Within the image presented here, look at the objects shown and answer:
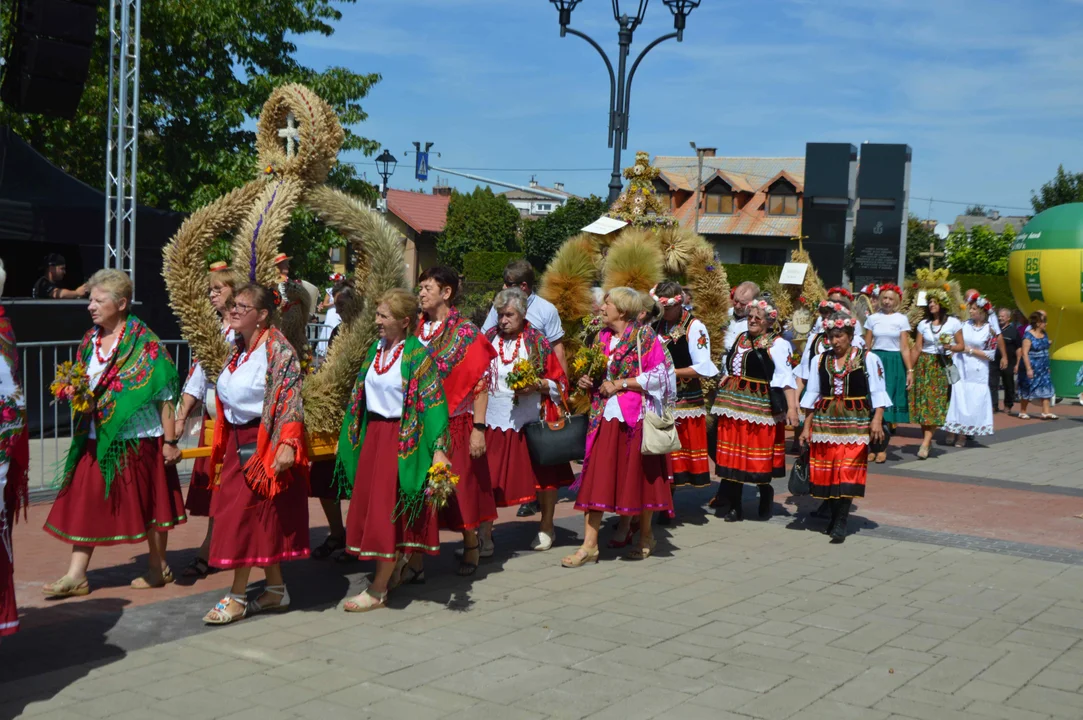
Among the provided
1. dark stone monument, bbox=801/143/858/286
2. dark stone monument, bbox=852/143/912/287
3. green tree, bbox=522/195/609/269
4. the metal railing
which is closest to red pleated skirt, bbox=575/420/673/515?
the metal railing

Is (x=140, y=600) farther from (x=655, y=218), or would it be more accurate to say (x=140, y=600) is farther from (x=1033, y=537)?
(x=1033, y=537)

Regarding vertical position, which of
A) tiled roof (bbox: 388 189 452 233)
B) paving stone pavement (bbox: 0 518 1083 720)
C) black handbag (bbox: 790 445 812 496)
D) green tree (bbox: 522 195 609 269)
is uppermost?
tiled roof (bbox: 388 189 452 233)

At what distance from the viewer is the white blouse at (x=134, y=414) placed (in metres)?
6.12

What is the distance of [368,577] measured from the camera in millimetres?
6832

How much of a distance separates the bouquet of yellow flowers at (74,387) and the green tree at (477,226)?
175 ft

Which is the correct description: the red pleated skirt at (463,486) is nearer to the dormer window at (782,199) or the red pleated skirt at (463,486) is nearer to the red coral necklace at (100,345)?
the red coral necklace at (100,345)

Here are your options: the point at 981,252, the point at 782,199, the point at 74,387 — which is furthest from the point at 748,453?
the point at 782,199

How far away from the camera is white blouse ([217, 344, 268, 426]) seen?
581cm

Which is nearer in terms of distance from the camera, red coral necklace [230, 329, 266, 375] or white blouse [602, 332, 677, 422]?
red coral necklace [230, 329, 266, 375]

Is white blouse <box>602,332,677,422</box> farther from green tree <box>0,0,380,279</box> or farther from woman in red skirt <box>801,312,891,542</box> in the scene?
green tree <box>0,0,380,279</box>

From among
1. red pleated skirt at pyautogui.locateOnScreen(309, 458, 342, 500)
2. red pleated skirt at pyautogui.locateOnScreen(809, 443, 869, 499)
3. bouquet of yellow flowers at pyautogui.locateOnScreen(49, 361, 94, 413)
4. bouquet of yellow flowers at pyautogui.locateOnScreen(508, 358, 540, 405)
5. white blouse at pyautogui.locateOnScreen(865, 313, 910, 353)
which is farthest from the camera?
white blouse at pyautogui.locateOnScreen(865, 313, 910, 353)

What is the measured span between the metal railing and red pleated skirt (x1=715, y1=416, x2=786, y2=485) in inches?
178

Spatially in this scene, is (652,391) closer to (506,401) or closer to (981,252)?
(506,401)

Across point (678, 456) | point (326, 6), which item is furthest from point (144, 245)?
point (678, 456)
